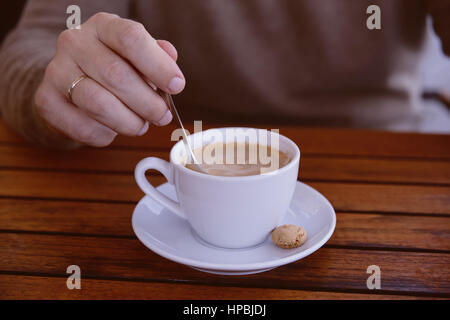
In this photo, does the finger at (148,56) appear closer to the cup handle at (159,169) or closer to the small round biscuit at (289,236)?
the cup handle at (159,169)

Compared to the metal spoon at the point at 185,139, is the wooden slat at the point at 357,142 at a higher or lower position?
lower

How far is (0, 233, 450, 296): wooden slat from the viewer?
1.84 ft

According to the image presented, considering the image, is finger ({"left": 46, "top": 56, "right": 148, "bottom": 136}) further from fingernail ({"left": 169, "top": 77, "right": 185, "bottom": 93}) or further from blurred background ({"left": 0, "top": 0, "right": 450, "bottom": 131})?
blurred background ({"left": 0, "top": 0, "right": 450, "bottom": 131})

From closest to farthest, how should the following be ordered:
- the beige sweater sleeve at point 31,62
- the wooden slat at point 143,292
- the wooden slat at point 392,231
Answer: the wooden slat at point 143,292, the wooden slat at point 392,231, the beige sweater sleeve at point 31,62

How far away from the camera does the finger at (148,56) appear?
665 millimetres

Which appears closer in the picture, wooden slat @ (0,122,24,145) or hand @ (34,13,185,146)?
hand @ (34,13,185,146)

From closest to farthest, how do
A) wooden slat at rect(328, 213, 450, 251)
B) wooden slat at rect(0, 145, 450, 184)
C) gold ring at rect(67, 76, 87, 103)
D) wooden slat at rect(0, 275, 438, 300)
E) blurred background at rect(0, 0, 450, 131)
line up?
wooden slat at rect(0, 275, 438, 300), wooden slat at rect(328, 213, 450, 251), gold ring at rect(67, 76, 87, 103), wooden slat at rect(0, 145, 450, 184), blurred background at rect(0, 0, 450, 131)

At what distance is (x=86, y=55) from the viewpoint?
28.9 inches

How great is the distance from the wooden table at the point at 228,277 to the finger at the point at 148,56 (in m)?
0.24

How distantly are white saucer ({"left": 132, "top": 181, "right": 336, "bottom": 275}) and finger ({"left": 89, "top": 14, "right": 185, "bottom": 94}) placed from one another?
0.69 feet

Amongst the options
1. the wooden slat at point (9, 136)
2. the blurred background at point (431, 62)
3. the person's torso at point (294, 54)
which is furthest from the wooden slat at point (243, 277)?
the blurred background at point (431, 62)

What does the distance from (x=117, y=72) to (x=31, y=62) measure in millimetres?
430

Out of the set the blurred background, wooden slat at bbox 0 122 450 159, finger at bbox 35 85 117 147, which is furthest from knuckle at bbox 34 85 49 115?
the blurred background

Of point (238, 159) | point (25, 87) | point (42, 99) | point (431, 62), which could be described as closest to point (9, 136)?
point (25, 87)
